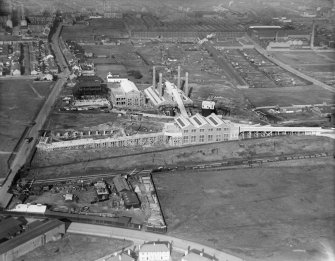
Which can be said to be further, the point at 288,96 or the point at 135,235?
the point at 288,96

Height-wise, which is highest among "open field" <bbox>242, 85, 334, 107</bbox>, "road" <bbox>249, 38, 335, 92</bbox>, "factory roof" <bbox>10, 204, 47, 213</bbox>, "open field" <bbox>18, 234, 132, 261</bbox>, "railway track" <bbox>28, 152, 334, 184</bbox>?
"road" <bbox>249, 38, 335, 92</bbox>

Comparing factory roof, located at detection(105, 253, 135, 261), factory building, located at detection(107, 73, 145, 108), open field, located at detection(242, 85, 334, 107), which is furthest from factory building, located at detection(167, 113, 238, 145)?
factory roof, located at detection(105, 253, 135, 261)

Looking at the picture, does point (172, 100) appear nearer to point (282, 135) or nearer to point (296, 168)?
point (282, 135)

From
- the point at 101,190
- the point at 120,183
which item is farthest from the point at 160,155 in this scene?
the point at 101,190

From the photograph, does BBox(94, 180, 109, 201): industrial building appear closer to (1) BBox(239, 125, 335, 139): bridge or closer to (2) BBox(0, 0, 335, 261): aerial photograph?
Result: (2) BBox(0, 0, 335, 261): aerial photograph

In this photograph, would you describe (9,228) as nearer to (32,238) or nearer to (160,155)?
(32,238)

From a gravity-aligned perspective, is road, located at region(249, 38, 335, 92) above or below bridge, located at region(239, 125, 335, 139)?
above

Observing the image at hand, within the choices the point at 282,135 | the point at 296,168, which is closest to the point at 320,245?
the point at 296,168
